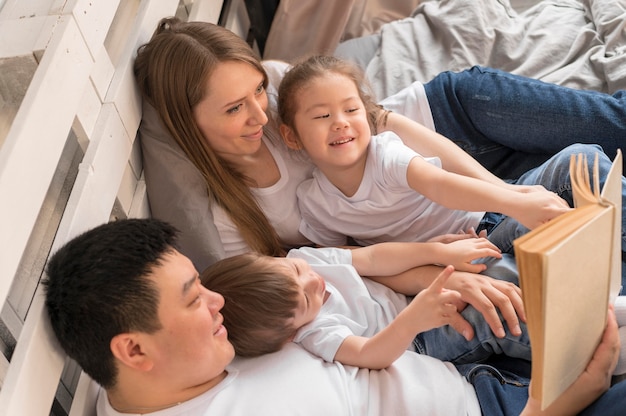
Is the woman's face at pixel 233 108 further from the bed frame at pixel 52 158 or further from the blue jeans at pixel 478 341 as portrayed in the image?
the blue jeans at pixel 478 341

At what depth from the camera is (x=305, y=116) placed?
1395mm

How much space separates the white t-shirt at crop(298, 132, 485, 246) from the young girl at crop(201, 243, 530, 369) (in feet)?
0.40

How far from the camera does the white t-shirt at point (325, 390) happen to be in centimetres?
104

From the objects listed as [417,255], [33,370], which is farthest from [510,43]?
Result: [33,370]

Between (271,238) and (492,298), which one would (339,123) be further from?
(492,298)

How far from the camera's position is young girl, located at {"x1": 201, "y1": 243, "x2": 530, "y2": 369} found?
112 centimetres

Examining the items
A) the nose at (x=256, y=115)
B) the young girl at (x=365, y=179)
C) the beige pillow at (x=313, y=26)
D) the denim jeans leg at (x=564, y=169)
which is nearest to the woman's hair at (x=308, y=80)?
the young girl at (x=365, y=179)

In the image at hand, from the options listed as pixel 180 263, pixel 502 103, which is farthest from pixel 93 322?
pixel 502 103

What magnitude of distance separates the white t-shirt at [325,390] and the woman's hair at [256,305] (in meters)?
0.03

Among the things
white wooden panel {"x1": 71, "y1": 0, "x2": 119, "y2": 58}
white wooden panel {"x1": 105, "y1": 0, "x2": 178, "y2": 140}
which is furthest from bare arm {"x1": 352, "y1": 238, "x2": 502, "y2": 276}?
white wooden panel {"x1": 71, "y1": 0, "x2": 119, "y2": 58}

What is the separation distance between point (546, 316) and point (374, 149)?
705mm

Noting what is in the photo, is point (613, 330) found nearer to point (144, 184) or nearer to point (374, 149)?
point (374, 149)

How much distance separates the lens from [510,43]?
1771 millimetres

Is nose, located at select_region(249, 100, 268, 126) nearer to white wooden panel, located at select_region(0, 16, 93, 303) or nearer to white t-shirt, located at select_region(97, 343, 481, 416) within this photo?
white wooden panel, located at select_region(0, 16, 93, 303)
